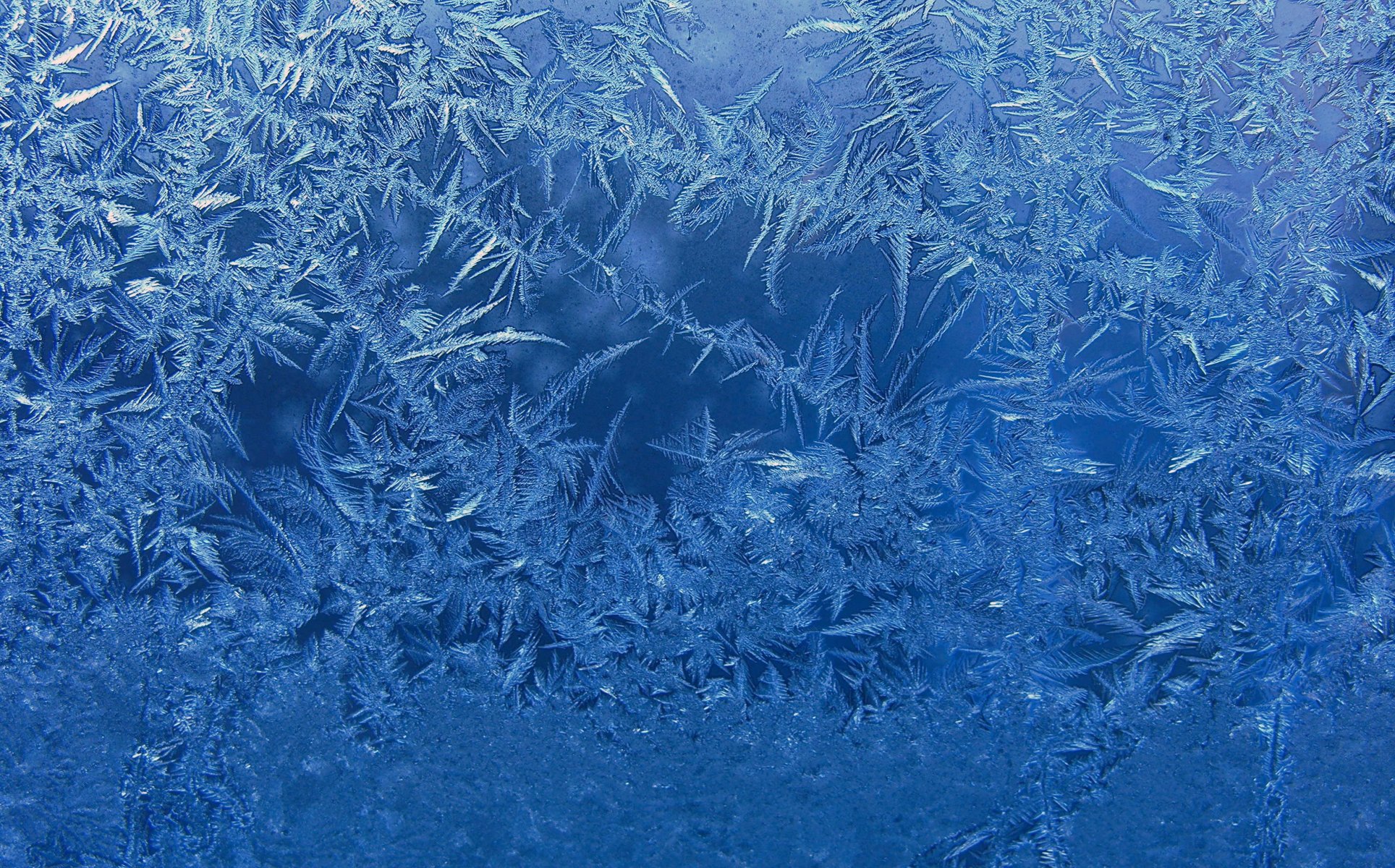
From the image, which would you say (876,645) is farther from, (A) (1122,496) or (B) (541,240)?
(B) (541,240)

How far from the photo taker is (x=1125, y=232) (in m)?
0.50

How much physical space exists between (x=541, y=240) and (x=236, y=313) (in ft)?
0.78

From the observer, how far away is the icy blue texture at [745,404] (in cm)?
49

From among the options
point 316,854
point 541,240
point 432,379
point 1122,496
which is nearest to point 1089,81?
point 1122,496

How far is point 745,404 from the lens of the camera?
0.51 metres

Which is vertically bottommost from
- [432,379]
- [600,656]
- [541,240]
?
[600,656]

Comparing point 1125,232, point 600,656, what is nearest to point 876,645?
point 600,656

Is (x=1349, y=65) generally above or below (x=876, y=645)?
above

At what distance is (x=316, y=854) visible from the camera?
0.53m

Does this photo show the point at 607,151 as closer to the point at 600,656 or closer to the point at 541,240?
the point at 541,240

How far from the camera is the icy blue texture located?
19.4 inches

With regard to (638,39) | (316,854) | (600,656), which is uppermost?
(638,39)

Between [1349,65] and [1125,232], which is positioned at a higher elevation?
[1349,65]

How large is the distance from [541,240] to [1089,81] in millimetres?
427
